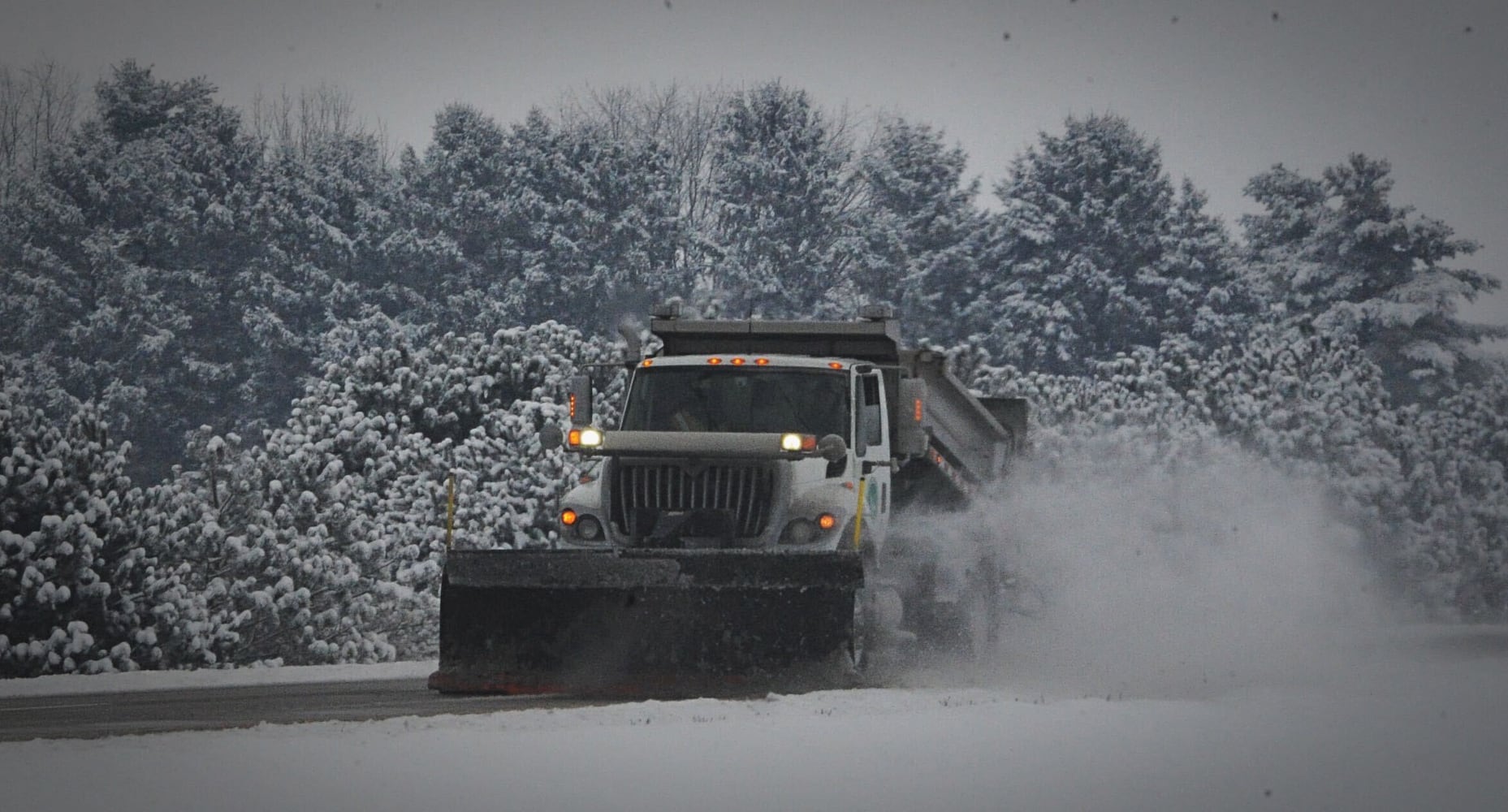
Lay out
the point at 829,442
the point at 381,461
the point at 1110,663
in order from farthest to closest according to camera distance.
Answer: the point at 381,461 < the point at 1110,663 < the point at 829,442

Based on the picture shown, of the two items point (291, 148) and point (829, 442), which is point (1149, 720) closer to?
point (829, 442)

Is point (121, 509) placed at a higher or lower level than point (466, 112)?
lower

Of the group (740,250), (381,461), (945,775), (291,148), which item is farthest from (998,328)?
(945,775)

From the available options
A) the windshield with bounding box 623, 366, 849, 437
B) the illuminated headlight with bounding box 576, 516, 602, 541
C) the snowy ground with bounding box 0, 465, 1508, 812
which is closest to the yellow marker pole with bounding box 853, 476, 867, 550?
the windshield with bounding box 623, 366, 849, 437

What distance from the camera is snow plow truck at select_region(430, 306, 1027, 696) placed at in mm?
14734

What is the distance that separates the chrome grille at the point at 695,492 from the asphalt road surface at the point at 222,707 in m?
1.65

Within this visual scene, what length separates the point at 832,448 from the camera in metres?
15.8

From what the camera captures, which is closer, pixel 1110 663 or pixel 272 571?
pixel 1110 663

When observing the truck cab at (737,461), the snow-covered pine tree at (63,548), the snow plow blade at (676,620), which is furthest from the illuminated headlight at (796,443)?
the snow-covered pine tree at (63,548)

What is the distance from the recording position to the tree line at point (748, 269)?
45188 mm

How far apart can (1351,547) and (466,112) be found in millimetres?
45513

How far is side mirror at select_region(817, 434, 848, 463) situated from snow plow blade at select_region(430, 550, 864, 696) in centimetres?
128

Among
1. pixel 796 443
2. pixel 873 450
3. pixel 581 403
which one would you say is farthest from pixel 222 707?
pixel 873 450

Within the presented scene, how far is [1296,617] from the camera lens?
27969 mm
